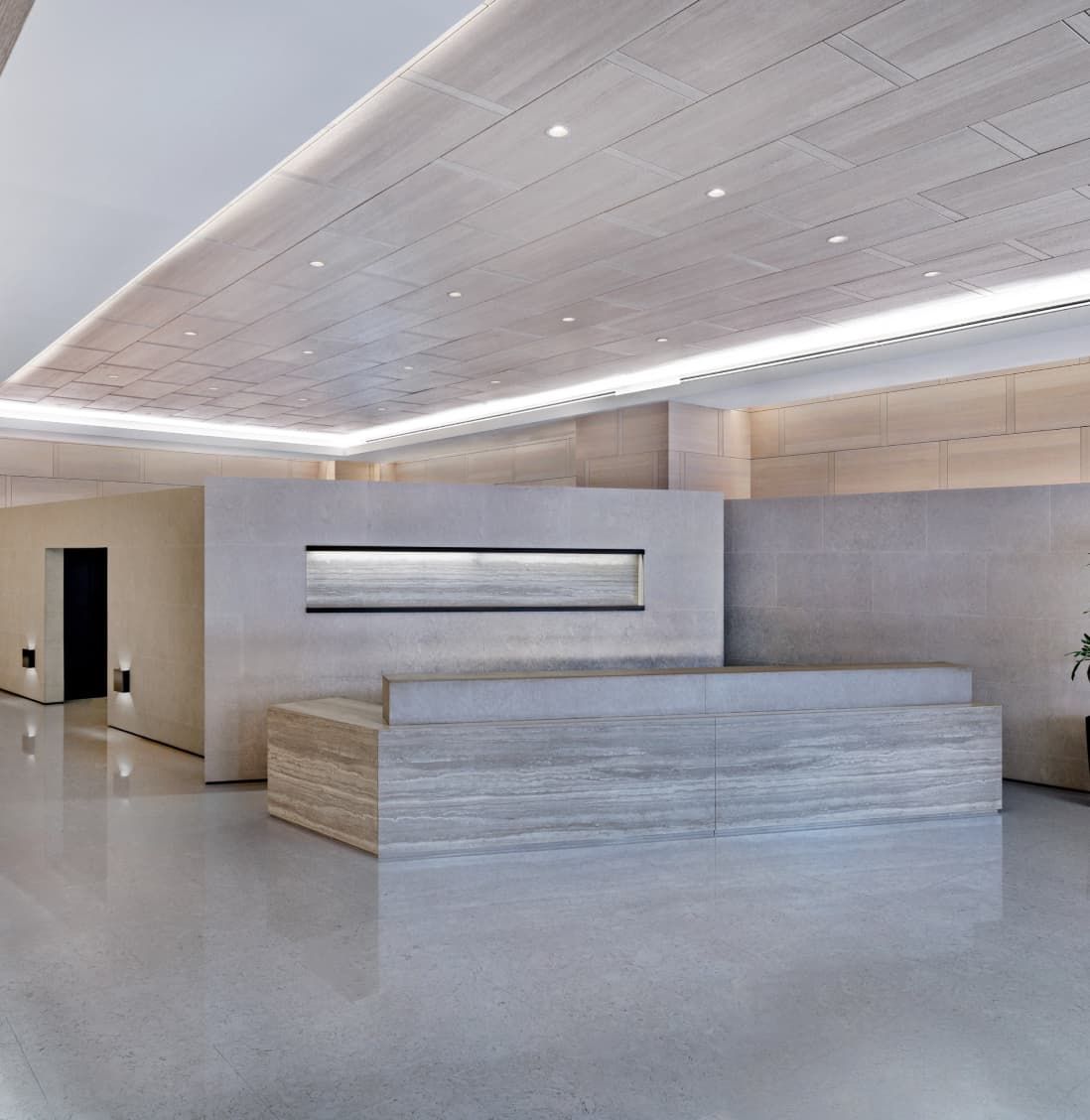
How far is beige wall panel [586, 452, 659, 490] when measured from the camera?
36.1 ft

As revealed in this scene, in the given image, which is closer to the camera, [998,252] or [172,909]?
[172,909]

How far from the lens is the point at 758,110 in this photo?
4.35m

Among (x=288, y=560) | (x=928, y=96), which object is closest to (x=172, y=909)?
(x=288, y=560)

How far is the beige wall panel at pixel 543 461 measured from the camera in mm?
13289

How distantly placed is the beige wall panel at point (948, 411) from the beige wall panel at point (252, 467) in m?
9.22

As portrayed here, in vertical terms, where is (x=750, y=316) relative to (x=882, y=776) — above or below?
above

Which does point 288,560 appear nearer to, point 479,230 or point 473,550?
point 473,550

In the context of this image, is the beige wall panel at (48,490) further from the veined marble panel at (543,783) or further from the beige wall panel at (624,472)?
the veined marble panel at (543,783)

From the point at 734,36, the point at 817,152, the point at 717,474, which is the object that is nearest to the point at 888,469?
the point at 717,474

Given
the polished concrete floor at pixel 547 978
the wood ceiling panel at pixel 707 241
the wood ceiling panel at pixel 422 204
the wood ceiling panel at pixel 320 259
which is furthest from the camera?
the wood ceiling panel at pixel 320 259

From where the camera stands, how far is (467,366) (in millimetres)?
9969

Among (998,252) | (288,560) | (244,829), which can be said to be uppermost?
(998,252)


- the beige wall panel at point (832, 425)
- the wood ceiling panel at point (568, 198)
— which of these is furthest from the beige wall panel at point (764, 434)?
the wood ceiling panel at point (568, 198)

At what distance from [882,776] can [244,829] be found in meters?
4.17
